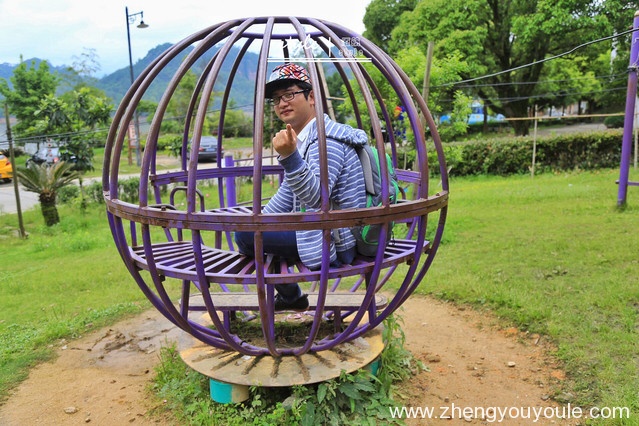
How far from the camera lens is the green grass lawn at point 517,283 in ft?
10.7

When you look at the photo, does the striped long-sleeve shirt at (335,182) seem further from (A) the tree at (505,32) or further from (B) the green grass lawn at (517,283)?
(A) the tree at (505,32)

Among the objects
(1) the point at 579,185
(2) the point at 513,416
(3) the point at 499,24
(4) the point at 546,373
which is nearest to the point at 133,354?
(2) the point at 513,416

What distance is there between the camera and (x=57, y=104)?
643 inches

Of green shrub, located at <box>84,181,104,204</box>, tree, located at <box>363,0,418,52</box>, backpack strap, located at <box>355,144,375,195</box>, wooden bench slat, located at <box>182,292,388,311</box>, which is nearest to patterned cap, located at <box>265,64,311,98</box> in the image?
backpack strap, located at <box>355,144,375,195</box>

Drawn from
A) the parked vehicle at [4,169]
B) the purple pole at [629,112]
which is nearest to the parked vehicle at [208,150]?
the parked vehicle at [4,169]

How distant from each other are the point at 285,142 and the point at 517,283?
3.21 meters

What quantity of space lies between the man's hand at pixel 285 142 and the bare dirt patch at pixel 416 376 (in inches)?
61.4

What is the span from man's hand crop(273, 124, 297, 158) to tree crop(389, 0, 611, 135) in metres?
12.9

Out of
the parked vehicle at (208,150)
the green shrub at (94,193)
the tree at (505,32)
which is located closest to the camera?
the green shrub at (94,193)

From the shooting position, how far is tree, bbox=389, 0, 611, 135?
15578 millimetres

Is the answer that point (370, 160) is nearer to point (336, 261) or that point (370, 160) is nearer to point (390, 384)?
point (336, 261)

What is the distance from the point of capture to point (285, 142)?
2021mm

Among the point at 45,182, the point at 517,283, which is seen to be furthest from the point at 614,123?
the point at 45,182

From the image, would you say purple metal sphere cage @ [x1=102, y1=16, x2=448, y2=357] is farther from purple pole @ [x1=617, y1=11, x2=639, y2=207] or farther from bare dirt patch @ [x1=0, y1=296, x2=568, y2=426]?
purple pole @ [x1=617, y1=11, x2=639, y2=207]
